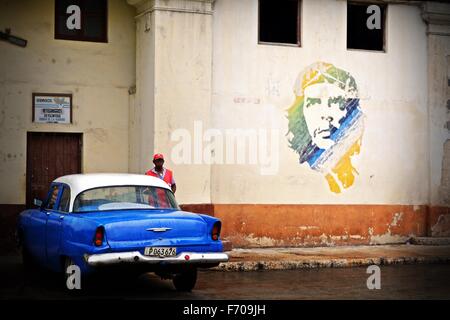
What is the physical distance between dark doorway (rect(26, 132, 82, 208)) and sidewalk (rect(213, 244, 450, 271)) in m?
3.49

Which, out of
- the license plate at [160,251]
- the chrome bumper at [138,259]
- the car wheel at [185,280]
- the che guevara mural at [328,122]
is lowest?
the car wheel at [185,280]

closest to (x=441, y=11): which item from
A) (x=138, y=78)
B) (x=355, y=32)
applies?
(x=355, y=32)

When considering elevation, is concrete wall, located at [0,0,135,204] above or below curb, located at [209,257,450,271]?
above

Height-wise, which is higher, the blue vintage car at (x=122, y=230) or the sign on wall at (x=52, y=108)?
the sign on wall at (x=52, y=108)

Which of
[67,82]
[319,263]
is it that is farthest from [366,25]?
[67,82]

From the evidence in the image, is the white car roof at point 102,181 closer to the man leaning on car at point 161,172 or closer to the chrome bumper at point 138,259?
the chrome bumper at point 138,259

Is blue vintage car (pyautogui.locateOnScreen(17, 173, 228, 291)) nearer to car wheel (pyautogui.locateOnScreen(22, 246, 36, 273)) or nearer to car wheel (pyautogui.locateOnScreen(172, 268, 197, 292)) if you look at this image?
car wheel (pyautogui.locateOnScreen(172, 268, 197, 292))

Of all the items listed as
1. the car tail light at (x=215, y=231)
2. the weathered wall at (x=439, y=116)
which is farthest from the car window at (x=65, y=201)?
the weathered wall at (x=439, y=116)

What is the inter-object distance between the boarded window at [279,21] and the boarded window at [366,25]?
1152mm

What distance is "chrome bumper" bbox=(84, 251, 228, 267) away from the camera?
10.5 m

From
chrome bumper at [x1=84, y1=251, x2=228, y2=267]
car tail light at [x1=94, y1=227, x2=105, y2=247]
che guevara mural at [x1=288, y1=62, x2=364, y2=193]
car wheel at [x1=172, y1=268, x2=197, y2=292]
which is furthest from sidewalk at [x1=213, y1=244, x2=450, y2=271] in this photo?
car tail light at [x1=94, y1=227, x2=105, y2=247]

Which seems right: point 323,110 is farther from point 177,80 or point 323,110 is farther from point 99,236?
point 99,236

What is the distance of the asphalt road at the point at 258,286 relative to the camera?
11.5 metres

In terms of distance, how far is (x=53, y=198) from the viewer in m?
12.5
